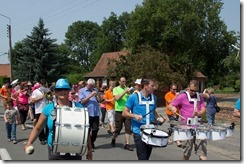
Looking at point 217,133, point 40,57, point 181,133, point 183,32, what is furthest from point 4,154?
point 183,32

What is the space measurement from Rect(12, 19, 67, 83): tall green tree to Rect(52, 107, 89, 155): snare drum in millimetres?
35584

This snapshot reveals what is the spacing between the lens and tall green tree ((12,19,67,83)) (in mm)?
40250

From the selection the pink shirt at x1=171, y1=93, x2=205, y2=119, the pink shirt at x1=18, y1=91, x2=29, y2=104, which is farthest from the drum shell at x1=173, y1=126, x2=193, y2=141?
the pink shirt at x1=18, y1=91, x2=29, y2=104

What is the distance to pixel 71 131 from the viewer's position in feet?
15.3

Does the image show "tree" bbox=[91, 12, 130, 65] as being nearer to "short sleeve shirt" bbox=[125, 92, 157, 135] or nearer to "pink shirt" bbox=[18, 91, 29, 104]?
"pink shirt" bbox=[18, 91, 29, 104]

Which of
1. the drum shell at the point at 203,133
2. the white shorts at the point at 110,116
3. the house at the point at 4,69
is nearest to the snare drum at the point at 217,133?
the drum shell at the point at 203,133

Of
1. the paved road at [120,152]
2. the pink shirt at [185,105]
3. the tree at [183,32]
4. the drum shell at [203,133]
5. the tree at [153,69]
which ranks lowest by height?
the paved road at [120,152]

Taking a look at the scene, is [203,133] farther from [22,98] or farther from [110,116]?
[22,98]

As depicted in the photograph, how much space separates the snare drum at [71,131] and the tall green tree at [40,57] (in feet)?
117

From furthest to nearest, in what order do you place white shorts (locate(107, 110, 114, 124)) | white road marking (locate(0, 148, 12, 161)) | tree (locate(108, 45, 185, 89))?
tree (locate(108, 45, 185, 89)) < white shorts (locate(107, 110, 114, 124)) < white road marking (locate(0, 148, 12, 161))

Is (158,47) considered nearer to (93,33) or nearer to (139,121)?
(139,121)

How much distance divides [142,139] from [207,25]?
131 feet

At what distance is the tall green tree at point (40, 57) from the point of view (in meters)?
40.2

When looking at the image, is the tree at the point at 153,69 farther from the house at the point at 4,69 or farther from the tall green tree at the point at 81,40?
the house at the point at 4,69
